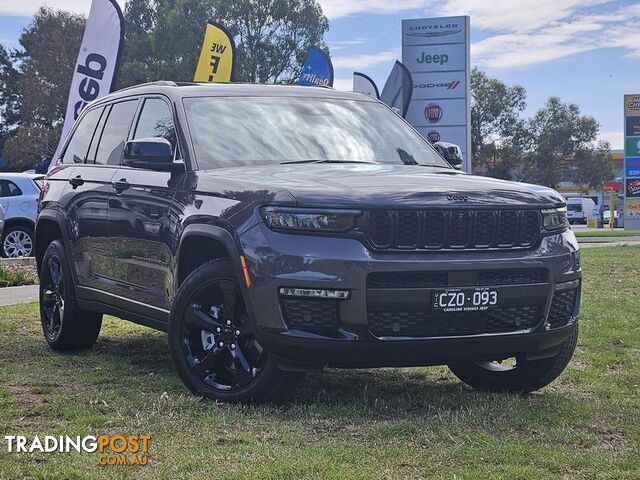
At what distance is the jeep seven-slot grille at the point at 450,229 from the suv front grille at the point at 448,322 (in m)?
0.33

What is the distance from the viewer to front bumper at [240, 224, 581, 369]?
4.79 metres

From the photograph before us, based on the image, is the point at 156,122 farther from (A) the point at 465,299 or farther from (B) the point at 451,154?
(A) the point at 465,299

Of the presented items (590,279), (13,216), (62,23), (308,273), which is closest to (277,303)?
(308,273)

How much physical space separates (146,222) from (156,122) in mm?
804

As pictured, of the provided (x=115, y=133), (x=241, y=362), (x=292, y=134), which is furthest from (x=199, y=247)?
(x=115, y=133)

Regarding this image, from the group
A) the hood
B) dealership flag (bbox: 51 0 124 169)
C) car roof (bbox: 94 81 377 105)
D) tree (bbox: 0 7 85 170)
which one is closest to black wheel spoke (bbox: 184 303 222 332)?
the hood

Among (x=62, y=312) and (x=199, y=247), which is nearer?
(x=199, y=247)

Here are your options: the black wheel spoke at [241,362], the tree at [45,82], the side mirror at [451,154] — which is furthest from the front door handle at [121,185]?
the tree at [45,82]

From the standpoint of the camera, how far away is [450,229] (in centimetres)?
500

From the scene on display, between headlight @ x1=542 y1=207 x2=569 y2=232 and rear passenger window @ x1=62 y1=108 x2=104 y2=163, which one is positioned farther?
rear passenger window @ x1=62 y1=108 x2=104 y2=163

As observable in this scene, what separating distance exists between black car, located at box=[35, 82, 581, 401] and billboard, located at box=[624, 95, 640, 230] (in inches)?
1750

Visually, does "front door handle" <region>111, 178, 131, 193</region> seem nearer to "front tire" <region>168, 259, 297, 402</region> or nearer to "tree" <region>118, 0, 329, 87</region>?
"front tire" <region>168, 259, 297, 402</region>

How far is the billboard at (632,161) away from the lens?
48750mm

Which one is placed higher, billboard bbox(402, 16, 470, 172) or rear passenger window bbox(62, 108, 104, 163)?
billboard bbox(402, 16, 470, 172)
